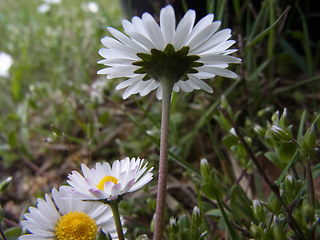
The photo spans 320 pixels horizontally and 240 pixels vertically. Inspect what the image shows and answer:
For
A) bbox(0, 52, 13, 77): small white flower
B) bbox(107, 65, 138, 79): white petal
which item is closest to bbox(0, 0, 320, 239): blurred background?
bbox(0, 52, 13, 77): small white flower

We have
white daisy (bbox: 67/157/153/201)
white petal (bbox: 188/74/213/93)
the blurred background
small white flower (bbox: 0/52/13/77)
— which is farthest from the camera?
small white flower (bbox: 0/52/13/77)

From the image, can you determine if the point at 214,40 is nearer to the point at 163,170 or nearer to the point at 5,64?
the point at 163,170

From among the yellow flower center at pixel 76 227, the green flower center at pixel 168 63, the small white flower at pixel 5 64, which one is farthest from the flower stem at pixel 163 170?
the small white flower at pixel 5 64

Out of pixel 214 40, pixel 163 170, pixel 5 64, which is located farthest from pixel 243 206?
pixel 5 64

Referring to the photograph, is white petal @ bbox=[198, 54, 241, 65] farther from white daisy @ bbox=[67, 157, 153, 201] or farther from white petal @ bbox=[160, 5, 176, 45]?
white daisy @ bbox=[67, 157, 153, 201]

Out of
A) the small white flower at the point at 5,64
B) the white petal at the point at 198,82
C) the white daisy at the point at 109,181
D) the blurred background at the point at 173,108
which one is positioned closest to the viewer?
the white daisy at the point at 109,181

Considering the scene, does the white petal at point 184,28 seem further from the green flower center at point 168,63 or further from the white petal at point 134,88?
the white petal at point 134,88

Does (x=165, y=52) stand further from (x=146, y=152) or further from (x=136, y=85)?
(x=146, y=152)
